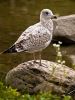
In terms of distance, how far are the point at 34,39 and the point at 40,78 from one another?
0.63 metres

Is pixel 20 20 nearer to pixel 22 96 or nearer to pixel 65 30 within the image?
pixel 65 30

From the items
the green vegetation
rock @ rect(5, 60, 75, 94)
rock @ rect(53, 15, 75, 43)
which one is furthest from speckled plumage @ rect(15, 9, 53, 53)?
rock @ rect(53, 15, 75, 43)

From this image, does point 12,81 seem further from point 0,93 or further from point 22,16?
point 22,16

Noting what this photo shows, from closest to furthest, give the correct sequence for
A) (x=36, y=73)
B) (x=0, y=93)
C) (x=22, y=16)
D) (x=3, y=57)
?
(x=0, y=93) < (x=36, y=73) < (x=3, y=57) < (x=22, y=16)

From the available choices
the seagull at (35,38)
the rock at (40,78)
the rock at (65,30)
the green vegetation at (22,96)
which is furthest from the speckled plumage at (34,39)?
the rock at (65,30)

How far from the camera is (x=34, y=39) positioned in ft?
23.9

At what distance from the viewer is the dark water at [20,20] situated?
10242 mm

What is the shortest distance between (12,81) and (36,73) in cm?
42

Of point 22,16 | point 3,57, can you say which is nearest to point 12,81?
point 3,57

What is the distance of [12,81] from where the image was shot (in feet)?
24.7

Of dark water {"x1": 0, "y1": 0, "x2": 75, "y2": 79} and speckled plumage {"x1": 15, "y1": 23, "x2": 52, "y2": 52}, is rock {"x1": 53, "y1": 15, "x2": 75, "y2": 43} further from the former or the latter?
speckled plumage {"x1": 15, "y1": 23, "x2": 52, "y2": 52}

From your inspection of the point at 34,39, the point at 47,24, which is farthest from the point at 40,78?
the point at 47,24

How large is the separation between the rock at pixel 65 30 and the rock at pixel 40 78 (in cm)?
422

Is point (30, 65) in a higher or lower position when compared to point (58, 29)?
lower
